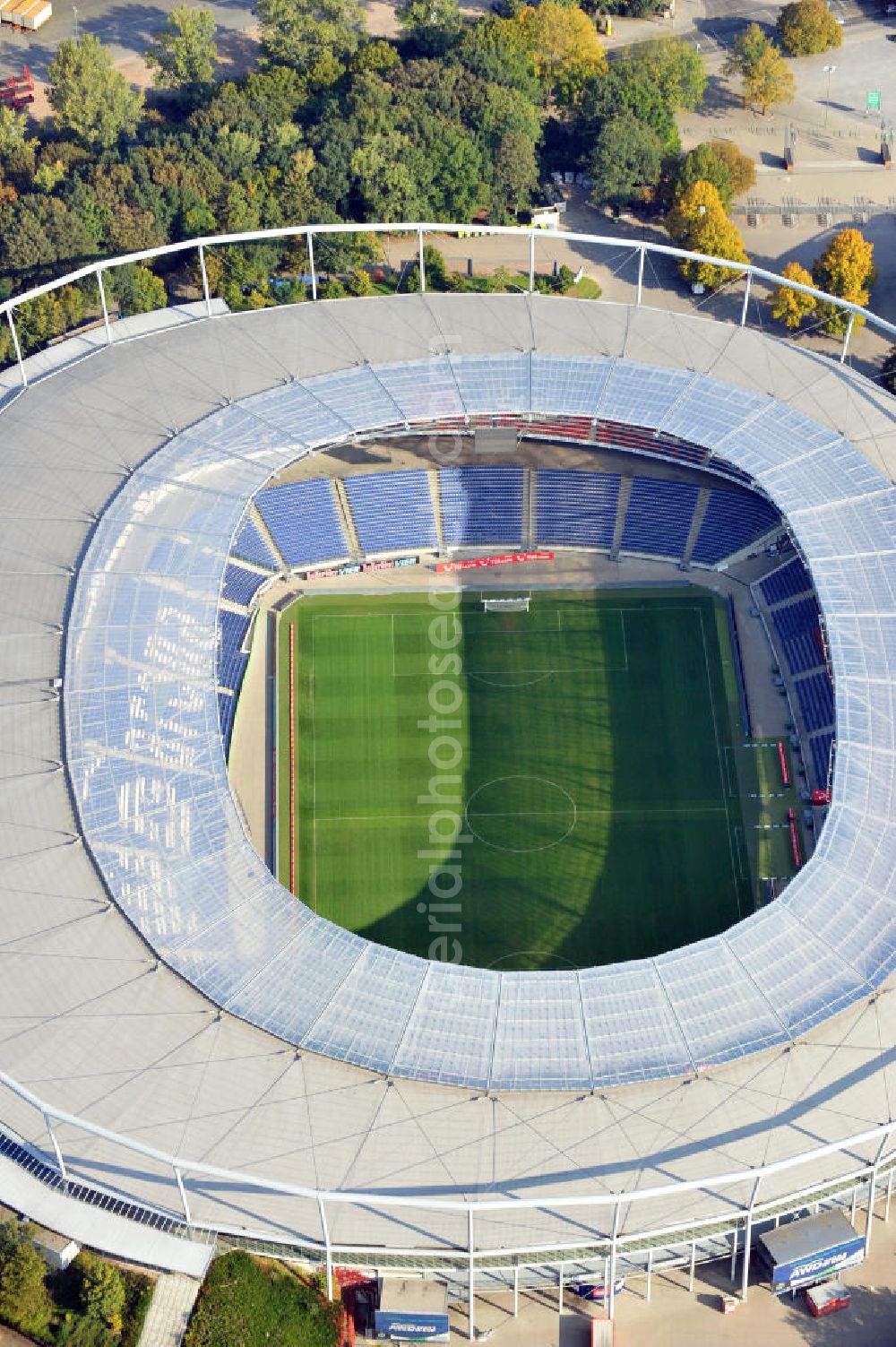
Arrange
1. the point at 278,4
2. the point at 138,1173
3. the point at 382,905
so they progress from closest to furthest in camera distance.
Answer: the point at 138,1173
the point at 382,905
the point at 278,4

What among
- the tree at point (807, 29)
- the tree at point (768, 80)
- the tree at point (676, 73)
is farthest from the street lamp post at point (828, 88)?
the tree at point (676, 73)

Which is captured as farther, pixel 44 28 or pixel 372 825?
pixel 44 28

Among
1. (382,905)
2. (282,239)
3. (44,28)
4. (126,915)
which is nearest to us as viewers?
(126,915)

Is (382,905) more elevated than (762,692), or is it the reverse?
(762,692)

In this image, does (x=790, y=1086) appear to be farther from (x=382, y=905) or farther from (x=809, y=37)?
(x=809, y=37)

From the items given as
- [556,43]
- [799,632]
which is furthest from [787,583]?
[556,43]

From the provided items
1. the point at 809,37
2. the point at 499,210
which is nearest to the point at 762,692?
the point at 499,210

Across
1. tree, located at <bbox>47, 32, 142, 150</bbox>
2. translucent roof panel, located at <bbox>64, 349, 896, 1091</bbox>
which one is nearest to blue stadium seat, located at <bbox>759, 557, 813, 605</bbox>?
translucent roof panel, located at <bbox>64, 349, 896, 1091</bbox>
